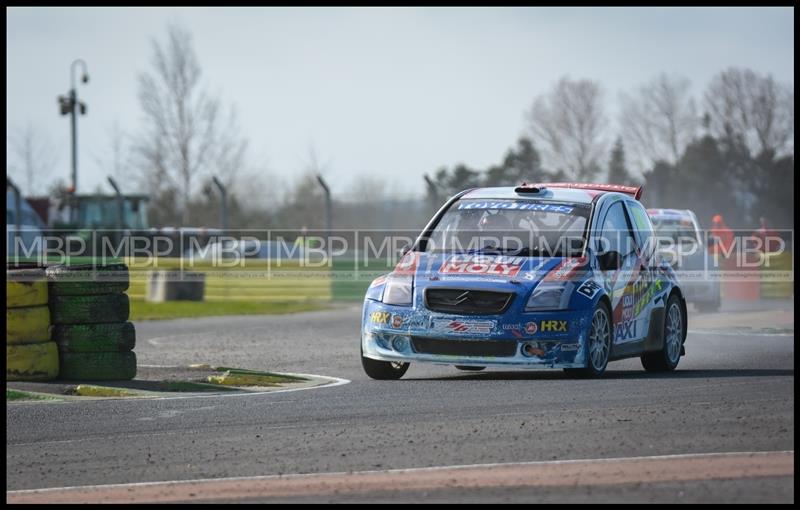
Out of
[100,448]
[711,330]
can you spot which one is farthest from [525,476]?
[711,330]

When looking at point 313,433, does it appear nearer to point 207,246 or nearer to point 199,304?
point 199,304

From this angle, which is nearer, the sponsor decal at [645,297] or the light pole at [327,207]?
the sponsor decal at [645,297]

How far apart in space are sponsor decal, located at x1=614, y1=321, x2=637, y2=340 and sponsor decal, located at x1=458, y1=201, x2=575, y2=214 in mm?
1083

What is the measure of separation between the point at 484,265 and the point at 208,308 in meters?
15.4

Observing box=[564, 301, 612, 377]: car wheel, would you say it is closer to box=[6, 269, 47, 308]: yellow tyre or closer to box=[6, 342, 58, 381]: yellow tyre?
box=[6, 342, 58, 381]: yellow tyre

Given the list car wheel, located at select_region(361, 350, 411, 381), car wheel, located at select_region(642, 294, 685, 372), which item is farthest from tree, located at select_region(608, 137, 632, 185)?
car wheel, located at select_region(361, 350, 411, 381)

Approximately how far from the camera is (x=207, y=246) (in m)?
32.3

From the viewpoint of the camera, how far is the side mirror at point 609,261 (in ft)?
36.5

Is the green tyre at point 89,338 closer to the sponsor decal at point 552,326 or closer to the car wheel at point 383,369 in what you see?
the car wheel at point 383,369

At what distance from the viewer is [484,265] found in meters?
10.8

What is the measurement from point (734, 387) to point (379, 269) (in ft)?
54.3

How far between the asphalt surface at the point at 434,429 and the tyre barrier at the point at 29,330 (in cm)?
143

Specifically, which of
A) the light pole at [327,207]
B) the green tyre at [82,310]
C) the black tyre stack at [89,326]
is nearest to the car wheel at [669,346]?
the black tyre stack at [89,326]

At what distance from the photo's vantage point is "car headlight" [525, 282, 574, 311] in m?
10.4
